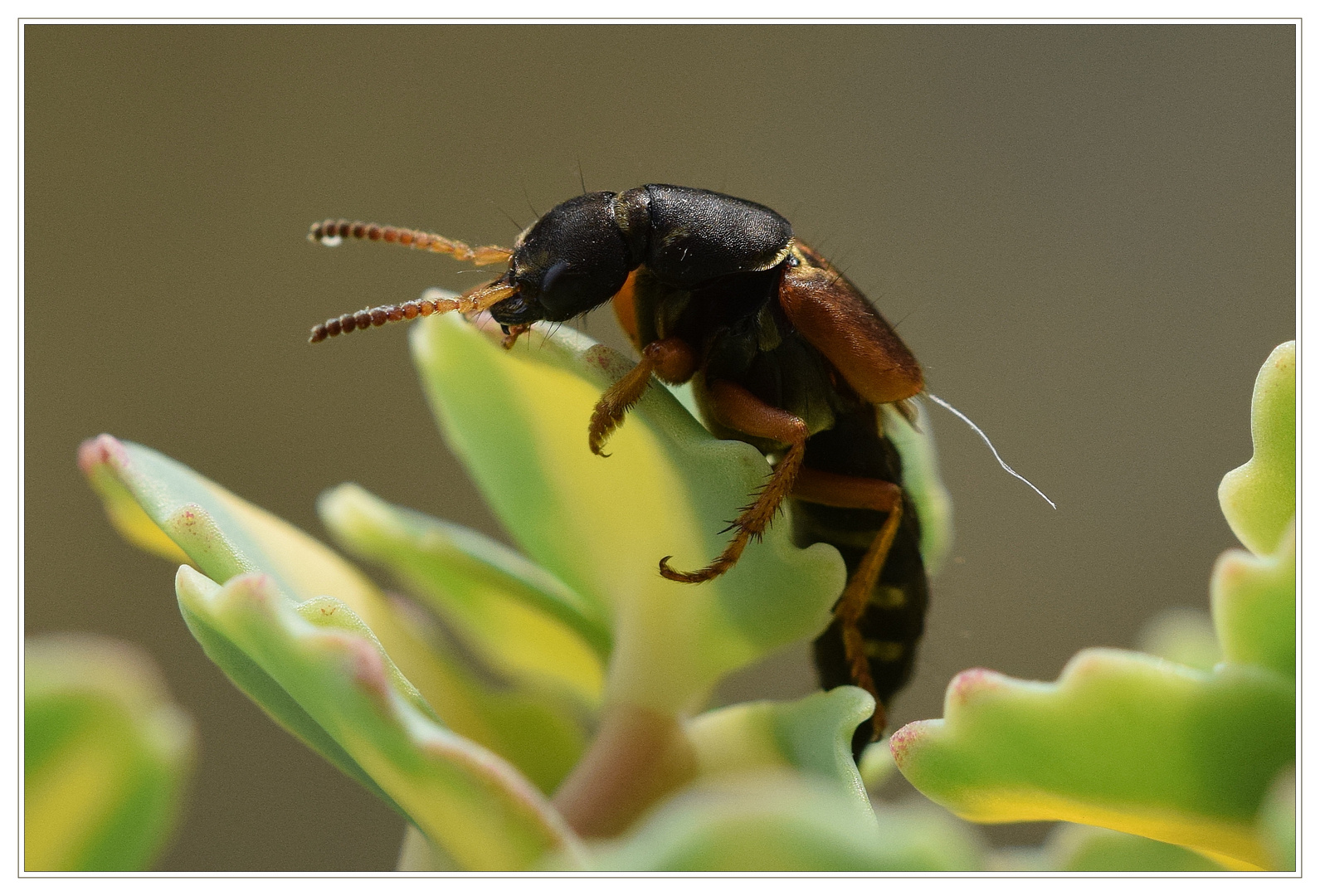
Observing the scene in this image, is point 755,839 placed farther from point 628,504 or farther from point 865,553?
point 865,553

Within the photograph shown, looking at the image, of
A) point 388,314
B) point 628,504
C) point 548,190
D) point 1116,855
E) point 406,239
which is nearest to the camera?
point 1116,855

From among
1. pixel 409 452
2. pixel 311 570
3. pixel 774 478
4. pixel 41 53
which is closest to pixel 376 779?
pixel 311 570

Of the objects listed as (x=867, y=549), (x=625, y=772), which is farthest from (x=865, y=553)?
(x=625, y=772)

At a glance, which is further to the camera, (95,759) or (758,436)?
(758,436)

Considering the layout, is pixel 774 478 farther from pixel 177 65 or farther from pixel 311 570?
pixel 177 65

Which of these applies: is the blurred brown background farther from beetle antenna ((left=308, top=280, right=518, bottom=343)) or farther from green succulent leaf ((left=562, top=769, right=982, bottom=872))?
green succulent leaf ((left=562, top=769, right=982, bottom=872))

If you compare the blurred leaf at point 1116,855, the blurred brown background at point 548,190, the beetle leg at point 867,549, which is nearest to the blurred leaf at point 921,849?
the blurred leaf at point 1116,855

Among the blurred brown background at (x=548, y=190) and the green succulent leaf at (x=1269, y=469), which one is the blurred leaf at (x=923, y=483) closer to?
the green succulent leaf at (x=1269, y=469)
